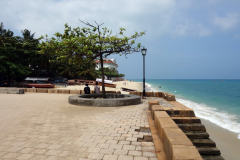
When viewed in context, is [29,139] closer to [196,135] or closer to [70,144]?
[70,144]

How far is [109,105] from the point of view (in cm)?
931

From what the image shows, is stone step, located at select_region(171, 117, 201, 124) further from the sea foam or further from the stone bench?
the stone bench

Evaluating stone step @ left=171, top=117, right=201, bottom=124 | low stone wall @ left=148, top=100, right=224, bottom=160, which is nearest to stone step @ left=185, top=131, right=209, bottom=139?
low stone wall @ left=148, top=100, right=224, bottom=160

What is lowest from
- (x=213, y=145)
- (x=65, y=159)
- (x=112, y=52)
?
(x=213, y=145)

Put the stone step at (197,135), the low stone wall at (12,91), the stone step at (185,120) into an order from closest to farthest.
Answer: the stone step at (197,135) < the stone step at (185,120) < the low stone wall at (12,91)

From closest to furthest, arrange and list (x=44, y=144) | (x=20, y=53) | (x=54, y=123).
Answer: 1. (x=44, y=144)
2. (x=54, y=123)
3. (x=20, y=53)

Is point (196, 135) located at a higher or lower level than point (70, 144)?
lower

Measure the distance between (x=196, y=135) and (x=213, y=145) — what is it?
0.57 metres

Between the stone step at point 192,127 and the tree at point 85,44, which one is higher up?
the tree at point 85,44

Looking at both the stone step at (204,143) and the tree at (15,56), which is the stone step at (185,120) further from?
the tree at (15,56)

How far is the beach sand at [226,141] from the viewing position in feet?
22.9

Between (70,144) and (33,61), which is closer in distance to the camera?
(70,144)

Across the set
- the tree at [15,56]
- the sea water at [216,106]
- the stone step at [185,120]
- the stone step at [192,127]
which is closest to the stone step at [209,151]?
the stone step at [192,127]

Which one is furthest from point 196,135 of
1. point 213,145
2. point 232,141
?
point 232,141
